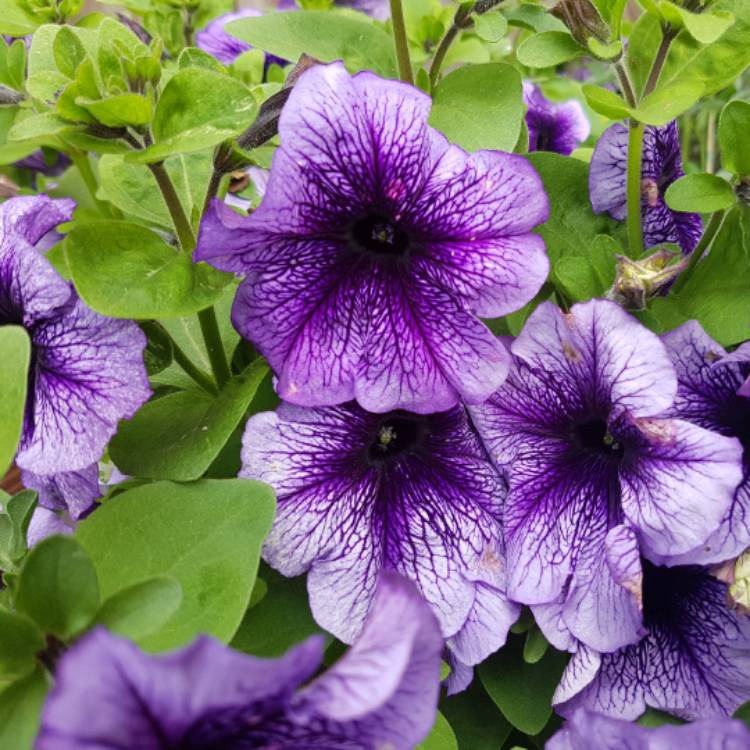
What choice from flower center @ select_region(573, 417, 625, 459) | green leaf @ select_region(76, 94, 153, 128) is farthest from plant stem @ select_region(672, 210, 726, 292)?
green leaf @ select_region(76, 94, 153, 128)

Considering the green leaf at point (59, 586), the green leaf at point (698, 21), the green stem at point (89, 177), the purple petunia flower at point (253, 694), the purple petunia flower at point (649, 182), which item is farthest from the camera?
the green stem at point (89, 177)

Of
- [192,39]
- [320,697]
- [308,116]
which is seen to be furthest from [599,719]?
[192,39]

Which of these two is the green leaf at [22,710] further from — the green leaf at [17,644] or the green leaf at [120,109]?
the green leaf at [120,109]

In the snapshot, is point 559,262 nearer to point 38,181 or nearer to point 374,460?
point 374,460

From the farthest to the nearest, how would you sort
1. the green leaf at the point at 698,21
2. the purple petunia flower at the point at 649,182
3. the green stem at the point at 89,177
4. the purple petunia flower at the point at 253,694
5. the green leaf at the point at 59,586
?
the green stem at the point at 89,177, the purple petunia flower at the point at 649,182, the green leaf at the point at 698,21, the green leaf at the point at 59,586, the purple petunia flower at the point at 253,694

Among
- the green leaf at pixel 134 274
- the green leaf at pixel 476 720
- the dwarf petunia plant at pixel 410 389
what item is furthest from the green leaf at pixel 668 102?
the green leaf at pixel 476 720

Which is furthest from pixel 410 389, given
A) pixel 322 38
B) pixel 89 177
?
pixel 89 177

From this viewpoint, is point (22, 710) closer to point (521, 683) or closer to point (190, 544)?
point (190, 544)

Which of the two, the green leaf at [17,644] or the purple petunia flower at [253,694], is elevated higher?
the purple petunia flower at [253,694]
